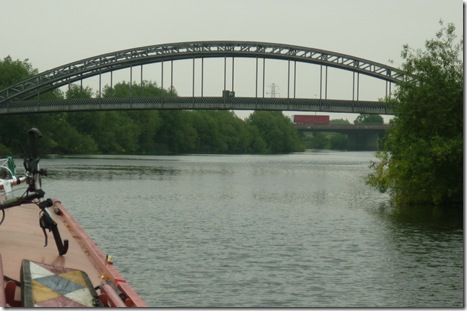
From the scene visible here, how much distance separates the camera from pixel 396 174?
3484cm

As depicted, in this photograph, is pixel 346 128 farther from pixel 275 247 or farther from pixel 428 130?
pixel 275 247

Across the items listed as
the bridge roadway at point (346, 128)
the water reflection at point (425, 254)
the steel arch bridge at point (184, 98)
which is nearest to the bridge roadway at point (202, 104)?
the steel arch bridge at point (184, 98)

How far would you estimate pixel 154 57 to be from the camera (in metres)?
105

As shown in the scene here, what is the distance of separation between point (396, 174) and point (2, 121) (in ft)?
259

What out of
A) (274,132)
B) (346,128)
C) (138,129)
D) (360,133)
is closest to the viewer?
(138,129)

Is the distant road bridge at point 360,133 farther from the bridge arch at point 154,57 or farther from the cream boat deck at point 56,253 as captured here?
the cream boat deck at point 56,253

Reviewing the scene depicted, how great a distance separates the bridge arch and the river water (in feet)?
191

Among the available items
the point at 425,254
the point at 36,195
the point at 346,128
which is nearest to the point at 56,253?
the point at 36,195

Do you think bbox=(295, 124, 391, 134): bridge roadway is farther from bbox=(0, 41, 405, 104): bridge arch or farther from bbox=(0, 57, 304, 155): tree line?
bbox=(0, 41, 405, 104): bridge arch

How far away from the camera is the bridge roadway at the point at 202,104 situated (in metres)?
94.6

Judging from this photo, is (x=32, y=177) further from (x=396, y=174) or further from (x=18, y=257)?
(x=396, y=174)

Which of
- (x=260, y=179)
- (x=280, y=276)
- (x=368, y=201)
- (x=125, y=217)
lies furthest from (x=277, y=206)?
(x=260, y=179)

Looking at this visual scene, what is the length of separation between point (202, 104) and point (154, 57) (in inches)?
431

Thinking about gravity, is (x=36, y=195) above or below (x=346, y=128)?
below
